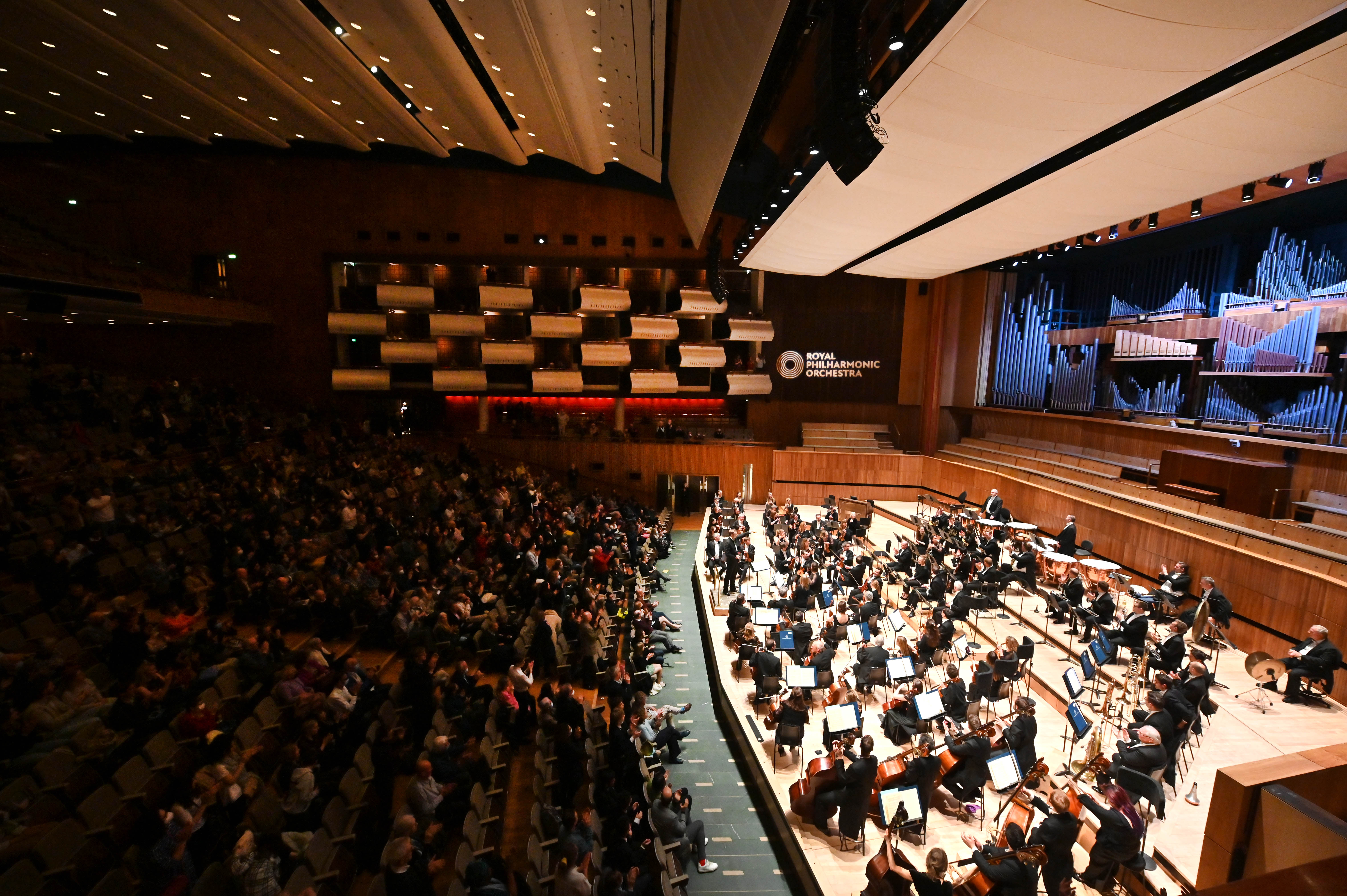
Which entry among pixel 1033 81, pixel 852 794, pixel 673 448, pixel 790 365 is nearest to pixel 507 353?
pixel 673 448

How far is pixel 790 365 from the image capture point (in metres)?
17.3

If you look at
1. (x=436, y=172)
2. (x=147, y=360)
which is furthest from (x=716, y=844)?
(x=147, y=360)

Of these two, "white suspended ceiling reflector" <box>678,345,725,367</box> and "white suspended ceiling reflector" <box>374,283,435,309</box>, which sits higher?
"white suspended ceiling reflector" <box>374,283,435,309</box>

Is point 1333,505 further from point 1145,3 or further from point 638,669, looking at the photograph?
point 638,669

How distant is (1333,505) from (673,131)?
34.0 ft

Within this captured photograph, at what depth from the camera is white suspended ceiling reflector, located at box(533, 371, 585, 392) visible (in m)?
16.7

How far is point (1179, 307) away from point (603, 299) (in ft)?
38.8

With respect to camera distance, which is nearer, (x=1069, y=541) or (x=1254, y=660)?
(x=1254, y=660)

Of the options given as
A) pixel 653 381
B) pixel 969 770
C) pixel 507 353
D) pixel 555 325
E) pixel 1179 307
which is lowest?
pixel 969 770

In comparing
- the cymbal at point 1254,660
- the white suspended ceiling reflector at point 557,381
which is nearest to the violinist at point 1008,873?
the cymbal at point 1254,660

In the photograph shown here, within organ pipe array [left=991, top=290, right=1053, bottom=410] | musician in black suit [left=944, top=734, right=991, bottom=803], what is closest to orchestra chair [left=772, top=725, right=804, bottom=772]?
musician in black suit [left=944, top=734, right=991, bottom=803]

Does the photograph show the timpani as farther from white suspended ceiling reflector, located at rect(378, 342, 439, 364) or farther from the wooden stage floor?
white suspended ceiling reflector, located at rect(378, 342, 439, 364)

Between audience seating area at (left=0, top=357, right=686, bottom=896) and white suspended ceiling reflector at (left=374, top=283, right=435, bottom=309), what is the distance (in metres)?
6.70

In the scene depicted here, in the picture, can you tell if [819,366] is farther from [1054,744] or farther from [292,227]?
[292,227]
